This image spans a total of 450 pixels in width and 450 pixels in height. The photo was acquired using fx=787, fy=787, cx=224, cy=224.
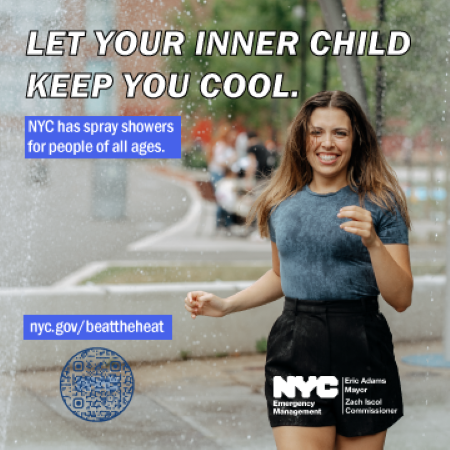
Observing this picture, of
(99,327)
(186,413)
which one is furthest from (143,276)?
(99,327)

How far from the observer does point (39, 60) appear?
4.10 m

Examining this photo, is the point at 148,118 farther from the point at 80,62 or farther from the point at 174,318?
the point at 174,318

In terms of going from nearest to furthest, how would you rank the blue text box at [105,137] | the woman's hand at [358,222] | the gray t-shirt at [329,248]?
the woman's hand at [358,222], the gray t-shirt at [329,248], the blue text box at [105,137]

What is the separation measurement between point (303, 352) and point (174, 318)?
2715 millimetres

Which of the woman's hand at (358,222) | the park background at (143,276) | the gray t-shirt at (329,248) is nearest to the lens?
Answer: the woman's hand at (358,222)

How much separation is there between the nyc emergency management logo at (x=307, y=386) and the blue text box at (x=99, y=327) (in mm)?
1579

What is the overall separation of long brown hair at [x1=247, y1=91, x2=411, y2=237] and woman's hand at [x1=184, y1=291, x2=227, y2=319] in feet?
0.86

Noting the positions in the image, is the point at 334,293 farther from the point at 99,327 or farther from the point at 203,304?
the point at 99,327

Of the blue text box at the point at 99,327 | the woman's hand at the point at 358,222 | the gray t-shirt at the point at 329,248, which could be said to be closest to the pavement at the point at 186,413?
the blue text box at the point at 99,327

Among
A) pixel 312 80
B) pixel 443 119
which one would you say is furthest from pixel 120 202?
pixel 312 80

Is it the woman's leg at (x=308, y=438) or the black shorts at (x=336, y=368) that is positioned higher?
the black shorts at (x=336, y=368)

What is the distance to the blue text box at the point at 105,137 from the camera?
3.54 metres

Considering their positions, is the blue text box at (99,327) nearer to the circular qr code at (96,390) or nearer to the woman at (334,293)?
the circular qr code at (96,390)

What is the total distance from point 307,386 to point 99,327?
1793 millimetres
